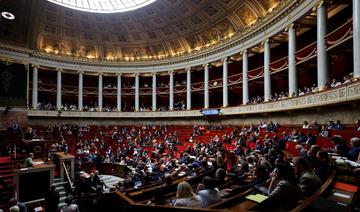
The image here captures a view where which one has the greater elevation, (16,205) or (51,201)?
(16,205)

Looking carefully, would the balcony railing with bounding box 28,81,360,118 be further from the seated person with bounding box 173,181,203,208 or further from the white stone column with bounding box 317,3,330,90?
the seated person with bounding box 173,181,203,208

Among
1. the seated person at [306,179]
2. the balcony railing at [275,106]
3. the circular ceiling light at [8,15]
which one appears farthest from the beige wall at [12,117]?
the seated person at [306,179]

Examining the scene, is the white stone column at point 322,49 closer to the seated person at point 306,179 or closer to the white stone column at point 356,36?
the white stone column at point 356,36

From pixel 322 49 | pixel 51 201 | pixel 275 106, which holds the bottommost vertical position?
pixel 51 201

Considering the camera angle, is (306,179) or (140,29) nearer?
(306,179)

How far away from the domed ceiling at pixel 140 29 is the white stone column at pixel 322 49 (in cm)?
541

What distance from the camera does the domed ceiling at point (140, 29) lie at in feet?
64.4

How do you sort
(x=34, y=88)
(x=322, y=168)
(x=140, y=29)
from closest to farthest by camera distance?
(x=322, y=168) → (x=34, y=88) → (x=140, y=29)

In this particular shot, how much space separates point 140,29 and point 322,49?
68.4 ft

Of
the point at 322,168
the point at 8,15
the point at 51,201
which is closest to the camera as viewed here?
the point at 322,168

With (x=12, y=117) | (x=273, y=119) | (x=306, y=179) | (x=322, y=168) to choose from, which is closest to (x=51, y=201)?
(x=306, y=179)

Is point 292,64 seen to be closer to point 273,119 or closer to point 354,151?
point 273,119

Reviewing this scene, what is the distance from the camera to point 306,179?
309 cm

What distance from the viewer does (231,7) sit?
2014 centimetres
